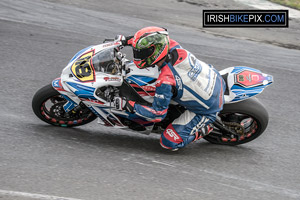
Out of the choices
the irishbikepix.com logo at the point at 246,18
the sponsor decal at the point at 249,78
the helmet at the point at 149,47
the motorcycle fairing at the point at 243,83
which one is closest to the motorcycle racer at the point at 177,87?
the helmet at the point at 149,47

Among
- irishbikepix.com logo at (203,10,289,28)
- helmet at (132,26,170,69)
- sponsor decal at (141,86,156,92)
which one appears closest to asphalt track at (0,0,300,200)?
sponsor decal at (141,86,156,92)

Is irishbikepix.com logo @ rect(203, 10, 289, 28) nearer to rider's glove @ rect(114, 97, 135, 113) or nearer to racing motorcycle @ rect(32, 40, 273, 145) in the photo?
racing motorcycle @ rect(32, 40, 273, 145)

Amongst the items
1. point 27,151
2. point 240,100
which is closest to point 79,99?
point 27,151

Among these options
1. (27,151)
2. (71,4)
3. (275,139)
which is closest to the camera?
(27,151)

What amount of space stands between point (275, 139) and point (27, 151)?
348 centimetres

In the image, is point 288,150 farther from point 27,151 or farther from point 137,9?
point 137,9

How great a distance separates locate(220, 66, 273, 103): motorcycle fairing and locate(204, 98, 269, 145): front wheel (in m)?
0.12

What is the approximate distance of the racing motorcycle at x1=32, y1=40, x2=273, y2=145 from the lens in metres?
5.53

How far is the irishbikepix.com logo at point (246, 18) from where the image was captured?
41.3 feet

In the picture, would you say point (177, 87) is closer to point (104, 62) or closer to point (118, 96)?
point (118, 96)

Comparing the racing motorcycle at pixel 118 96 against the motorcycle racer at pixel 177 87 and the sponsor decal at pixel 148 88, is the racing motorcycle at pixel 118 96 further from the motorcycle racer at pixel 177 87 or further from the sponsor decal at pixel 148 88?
the motorcycle racer at pixel 177 87

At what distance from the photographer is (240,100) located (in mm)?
5754

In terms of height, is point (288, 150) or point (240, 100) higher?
point (240, 100)

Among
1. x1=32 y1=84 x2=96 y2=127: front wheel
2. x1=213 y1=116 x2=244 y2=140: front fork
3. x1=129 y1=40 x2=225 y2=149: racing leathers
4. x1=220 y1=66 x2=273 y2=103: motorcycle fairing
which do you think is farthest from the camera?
x1=213 y1=116 x2=244 y2=140: front fork
